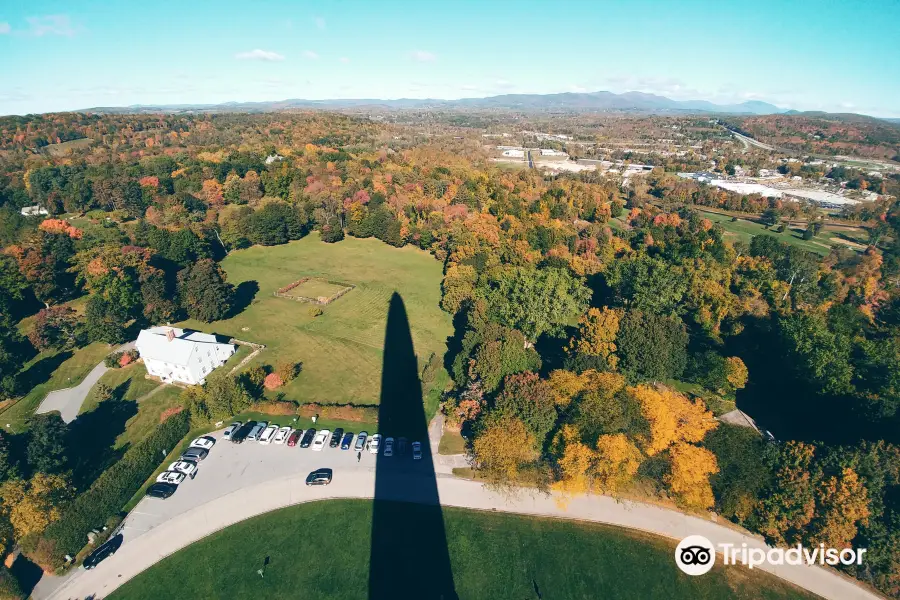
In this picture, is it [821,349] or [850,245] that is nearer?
[821,349]

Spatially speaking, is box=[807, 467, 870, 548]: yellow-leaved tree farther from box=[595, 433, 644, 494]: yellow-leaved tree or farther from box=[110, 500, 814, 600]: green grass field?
box=[595, 433, 644, 494]: yellow-leaved tree

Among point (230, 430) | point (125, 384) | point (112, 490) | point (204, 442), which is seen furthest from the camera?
point (125, 384)

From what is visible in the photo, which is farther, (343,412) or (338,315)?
(338,315)

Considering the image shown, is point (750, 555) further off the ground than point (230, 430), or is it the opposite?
point (230, 430)

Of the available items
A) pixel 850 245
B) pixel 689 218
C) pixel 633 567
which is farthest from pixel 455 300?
pixel 850 245

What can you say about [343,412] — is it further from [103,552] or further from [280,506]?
[103,552]

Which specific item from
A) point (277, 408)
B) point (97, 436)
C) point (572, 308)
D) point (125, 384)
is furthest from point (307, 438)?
point (572, 308)

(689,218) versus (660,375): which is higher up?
(689,218)

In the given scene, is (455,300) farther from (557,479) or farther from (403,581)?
(403,581)
